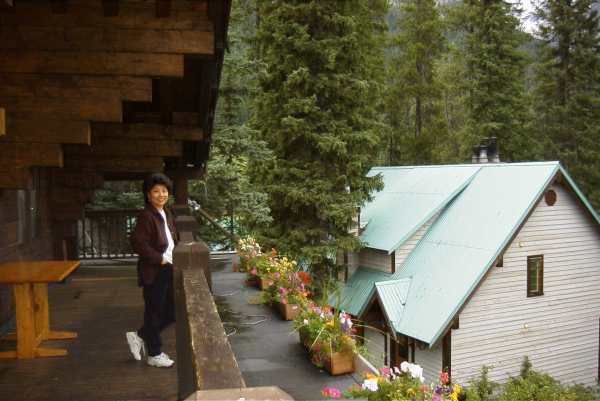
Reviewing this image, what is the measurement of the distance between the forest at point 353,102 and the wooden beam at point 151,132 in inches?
292

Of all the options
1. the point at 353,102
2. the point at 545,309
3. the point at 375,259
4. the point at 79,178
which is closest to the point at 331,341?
the point at 79,178

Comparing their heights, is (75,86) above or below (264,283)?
above

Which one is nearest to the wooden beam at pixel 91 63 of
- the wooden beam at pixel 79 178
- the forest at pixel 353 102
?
the wooden beam at pixel 79 178

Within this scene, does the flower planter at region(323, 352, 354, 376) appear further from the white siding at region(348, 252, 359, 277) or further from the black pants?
the white siding at region(348, 252, 359, 277)

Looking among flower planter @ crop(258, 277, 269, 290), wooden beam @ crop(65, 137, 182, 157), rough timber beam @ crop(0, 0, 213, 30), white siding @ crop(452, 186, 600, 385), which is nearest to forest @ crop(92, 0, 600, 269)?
white siding @ crop(452, 186, 600, 385)

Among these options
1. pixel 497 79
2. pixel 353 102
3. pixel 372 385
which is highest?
pixel 497 79

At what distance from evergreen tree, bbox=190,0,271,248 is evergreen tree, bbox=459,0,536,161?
1430 cm

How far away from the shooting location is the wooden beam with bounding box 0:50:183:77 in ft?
17.6

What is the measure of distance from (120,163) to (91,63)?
446cm

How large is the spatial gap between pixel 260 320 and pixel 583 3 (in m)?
28.3

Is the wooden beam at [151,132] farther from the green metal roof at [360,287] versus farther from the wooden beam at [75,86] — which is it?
the green metal roof at [360,287]

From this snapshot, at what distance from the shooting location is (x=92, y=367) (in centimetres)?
557

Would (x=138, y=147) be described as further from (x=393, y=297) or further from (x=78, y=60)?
(x=393, y=297)

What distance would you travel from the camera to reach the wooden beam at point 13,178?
534cm
